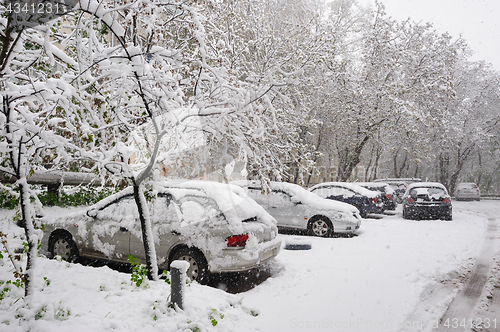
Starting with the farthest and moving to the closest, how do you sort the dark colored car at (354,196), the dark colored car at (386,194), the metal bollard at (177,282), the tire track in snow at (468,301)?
the dark colored car at (386,194), the dark colored car at (354,196), the tire track in snow at (468,301), the metal bollard at (177,282)

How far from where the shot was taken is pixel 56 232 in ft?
20.6

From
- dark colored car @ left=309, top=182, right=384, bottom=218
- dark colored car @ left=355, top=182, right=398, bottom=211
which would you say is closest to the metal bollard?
dark colored car @ left=309, top=182, right=384, bottom=218

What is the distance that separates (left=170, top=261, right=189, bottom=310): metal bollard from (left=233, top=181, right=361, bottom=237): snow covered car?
5.66 m

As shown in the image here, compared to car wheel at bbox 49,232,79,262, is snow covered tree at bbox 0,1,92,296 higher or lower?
higher

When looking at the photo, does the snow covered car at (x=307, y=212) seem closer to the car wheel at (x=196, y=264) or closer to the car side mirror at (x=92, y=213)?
the car wheel at (x=196, y=264)

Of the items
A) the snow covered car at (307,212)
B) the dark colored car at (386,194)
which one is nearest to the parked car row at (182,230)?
the snow covered car at (307,212)

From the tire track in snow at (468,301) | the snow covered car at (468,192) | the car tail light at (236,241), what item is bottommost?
the tire track in snow at (468,301)

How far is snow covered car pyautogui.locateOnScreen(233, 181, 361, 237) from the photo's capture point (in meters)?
9.30

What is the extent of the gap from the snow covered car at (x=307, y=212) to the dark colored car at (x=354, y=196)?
3.13m

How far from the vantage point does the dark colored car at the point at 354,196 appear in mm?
12688

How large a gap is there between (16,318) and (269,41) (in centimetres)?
1249

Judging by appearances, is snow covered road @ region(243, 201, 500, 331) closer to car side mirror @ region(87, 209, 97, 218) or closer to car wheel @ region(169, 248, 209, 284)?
car wheel @ region(169, 248, 209, 284)

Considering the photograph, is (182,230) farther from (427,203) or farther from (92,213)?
(427,203)

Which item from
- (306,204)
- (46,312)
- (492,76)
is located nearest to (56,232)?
(46,312)
